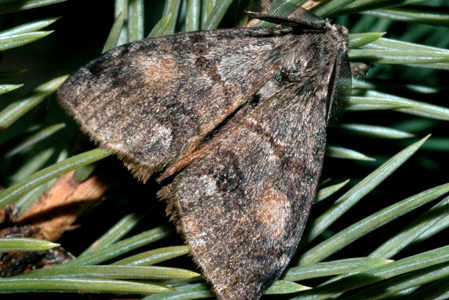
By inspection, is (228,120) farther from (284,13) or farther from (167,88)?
(284,13)

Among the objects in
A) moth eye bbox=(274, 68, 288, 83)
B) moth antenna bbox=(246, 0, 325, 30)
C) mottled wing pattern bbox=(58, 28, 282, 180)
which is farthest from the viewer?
moth eye bbox=(274, 68, 288, 83)

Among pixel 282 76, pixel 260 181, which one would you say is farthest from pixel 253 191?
pixel 282 76

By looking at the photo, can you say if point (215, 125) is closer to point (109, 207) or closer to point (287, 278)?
point (109, 207)

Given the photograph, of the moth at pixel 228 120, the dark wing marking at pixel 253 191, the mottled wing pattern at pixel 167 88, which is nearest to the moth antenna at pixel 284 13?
the moth at pixel 228 120

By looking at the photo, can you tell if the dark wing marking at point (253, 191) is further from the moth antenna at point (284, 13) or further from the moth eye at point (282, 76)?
the moth antenna at point (284, 13)

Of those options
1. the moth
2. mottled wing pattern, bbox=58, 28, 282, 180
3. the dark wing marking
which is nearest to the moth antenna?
the moth

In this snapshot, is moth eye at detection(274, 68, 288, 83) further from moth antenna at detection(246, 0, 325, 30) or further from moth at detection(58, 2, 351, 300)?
moth antenna at detection(246, 0, 325, 30)

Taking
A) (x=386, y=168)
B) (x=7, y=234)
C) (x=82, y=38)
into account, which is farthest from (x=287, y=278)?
(x=82, y=38)

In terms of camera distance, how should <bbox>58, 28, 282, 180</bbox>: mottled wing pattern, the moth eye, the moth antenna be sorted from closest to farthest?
A: 1. the moth antenna
2. <bbox>58, 28, 282, 180</bbox>: mottled wing pattern
3. the moth eye
